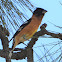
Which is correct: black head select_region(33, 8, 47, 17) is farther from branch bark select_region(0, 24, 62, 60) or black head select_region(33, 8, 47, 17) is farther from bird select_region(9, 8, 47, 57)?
branch bark select_region(0, 24, 62, 60)

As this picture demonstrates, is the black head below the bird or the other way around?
the other way around

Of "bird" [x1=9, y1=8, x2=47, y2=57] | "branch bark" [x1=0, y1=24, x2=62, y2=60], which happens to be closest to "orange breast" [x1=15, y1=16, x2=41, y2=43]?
"bird" [x1=9, y1=8, x2=47, y2=57]

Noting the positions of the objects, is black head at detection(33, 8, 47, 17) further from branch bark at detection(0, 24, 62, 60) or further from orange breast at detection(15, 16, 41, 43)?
branch bark at detection(0, 24, 62, 60)

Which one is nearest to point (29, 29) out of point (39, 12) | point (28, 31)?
point (28, 31)

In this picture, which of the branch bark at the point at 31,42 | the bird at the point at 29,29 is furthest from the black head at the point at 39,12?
the branch bark at the point at 31,42

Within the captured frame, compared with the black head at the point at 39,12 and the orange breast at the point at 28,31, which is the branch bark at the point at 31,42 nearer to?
the orange breast at the point at 28,31

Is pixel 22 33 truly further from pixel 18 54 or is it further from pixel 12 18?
pixel 12 18

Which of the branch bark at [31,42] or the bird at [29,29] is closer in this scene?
the branch bark at [31,42]

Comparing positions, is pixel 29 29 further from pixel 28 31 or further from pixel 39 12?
pixel 39 12

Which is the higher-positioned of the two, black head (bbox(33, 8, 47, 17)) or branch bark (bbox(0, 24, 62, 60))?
black head (bbox(33, 8, 47, 17))

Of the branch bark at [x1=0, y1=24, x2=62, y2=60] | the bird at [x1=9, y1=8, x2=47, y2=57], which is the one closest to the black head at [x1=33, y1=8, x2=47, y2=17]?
the bird at [x1=9, y1=8, x2=47, y2=57]

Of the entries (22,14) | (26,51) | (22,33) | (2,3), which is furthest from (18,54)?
(2,3)

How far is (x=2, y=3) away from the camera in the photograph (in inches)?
39.9

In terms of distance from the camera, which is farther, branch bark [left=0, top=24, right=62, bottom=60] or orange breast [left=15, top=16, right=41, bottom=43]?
A: orange breast [left=15, top=16, right=41, bottom=43]
